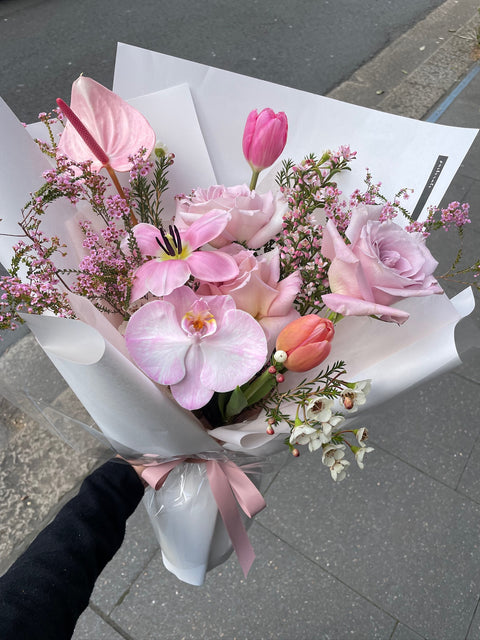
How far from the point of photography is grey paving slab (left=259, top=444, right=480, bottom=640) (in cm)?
171

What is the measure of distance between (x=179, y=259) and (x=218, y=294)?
0.08 m

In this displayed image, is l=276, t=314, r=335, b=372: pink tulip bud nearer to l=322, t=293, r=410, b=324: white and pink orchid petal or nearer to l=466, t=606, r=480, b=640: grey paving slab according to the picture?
l=322, t=293, r=410, b=324: white and pink orchid petal

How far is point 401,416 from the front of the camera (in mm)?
2162

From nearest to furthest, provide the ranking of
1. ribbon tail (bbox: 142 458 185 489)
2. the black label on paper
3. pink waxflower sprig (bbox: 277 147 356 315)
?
pink waxflower sprig (bbox: 277 147 356 315) → the black label on paper → ribbon tail (bbox: 142 458 185 489)

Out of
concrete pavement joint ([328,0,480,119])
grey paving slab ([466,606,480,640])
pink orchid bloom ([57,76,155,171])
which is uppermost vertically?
pink orchid bloom ([57,76,155,171])

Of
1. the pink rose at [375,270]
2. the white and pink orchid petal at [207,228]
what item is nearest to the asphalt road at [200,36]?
the white and pink orchid petal at [207,228]

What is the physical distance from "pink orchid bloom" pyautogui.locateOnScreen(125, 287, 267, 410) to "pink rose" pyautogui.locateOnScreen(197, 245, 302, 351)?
0.03 metres

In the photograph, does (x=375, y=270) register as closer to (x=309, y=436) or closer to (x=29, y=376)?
(x=309, y=436)

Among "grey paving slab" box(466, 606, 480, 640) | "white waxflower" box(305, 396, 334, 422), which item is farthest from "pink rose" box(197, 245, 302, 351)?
"grey paving slab" box(466, 606, 480, 640)

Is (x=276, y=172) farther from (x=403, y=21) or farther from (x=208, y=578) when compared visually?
(x=403, y=21)

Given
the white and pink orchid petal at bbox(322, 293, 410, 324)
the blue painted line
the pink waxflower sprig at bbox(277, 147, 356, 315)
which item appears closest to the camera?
the white and pink orchid petal at bbox(322, 293, 410, 324)

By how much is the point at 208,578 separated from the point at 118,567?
1.01 feet

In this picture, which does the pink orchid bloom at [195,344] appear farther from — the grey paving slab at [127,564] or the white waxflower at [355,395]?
the grey paving slab at [127,564]

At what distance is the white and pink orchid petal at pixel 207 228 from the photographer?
0.70 m
